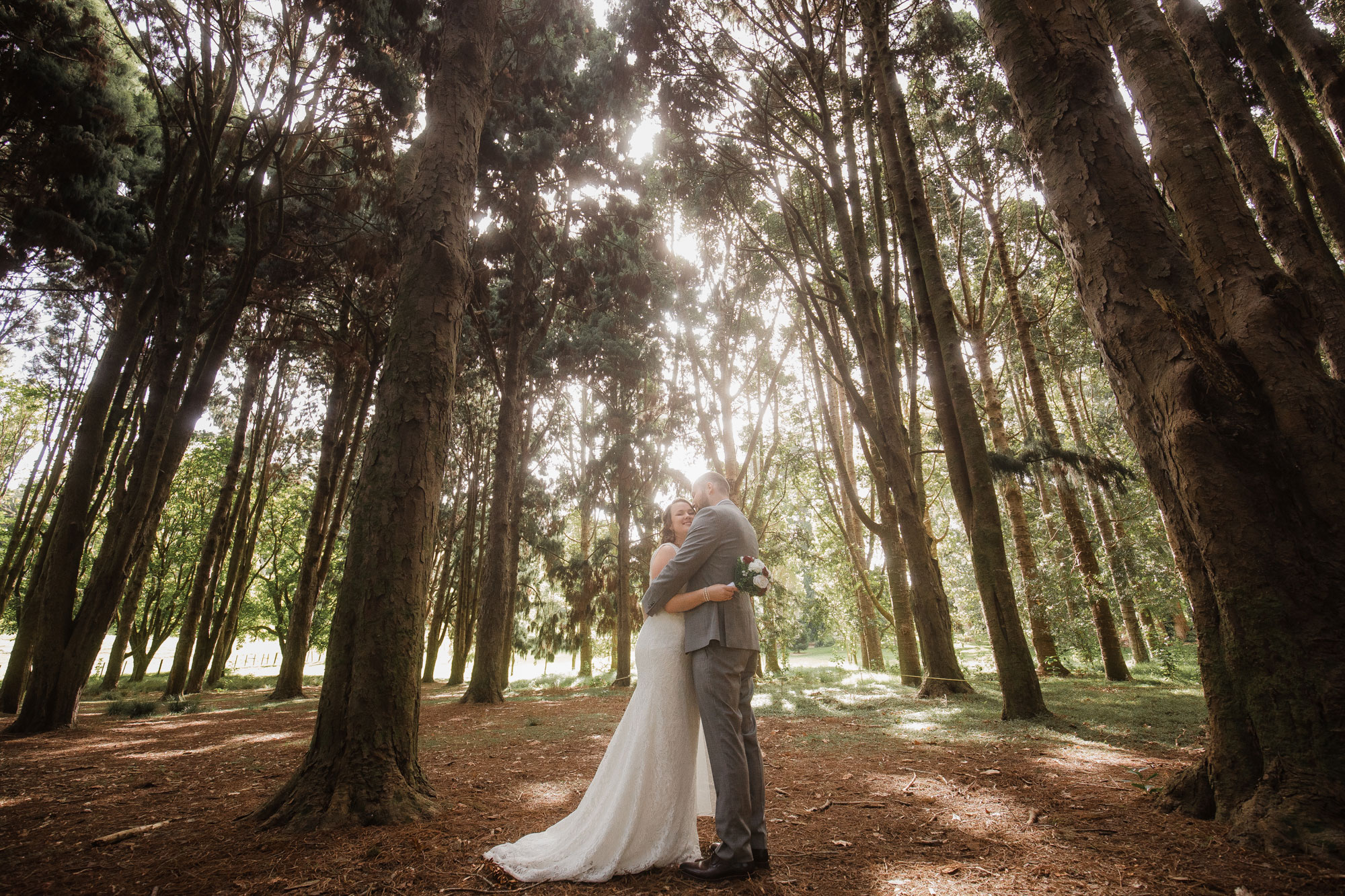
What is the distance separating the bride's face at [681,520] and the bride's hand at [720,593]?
58 cm

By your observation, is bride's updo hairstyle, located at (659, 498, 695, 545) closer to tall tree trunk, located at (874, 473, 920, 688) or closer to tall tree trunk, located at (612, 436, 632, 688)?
tall tree trunk, located at (874, 473, 920, 688)

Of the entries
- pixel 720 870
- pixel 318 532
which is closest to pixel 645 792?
pixel 720 870

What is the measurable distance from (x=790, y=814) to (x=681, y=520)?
1884 mm

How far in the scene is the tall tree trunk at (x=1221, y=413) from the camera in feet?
7.23

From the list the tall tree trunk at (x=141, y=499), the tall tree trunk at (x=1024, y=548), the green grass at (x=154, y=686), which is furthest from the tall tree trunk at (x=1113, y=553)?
the green grass at (x=154, y=686)

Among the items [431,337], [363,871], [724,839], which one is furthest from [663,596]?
[431,337]

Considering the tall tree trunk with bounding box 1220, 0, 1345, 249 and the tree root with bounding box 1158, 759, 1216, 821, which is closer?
the tree root with bounding box 1158, 759, 1216, 821

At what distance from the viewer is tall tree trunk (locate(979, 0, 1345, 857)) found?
2.20m

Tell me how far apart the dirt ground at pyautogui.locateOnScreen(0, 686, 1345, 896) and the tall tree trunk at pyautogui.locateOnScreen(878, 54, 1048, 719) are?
1011mm

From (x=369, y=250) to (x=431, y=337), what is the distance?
6.45 metres

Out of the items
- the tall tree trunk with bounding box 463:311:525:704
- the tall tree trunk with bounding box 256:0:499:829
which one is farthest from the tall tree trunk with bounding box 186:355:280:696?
the tall tree trunk with bounding box 256:0:499:829

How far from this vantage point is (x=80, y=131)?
28.3ft

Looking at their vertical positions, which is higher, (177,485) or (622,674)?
(177,485)

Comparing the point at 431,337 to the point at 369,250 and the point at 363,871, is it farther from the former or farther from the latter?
the point at 369,250
